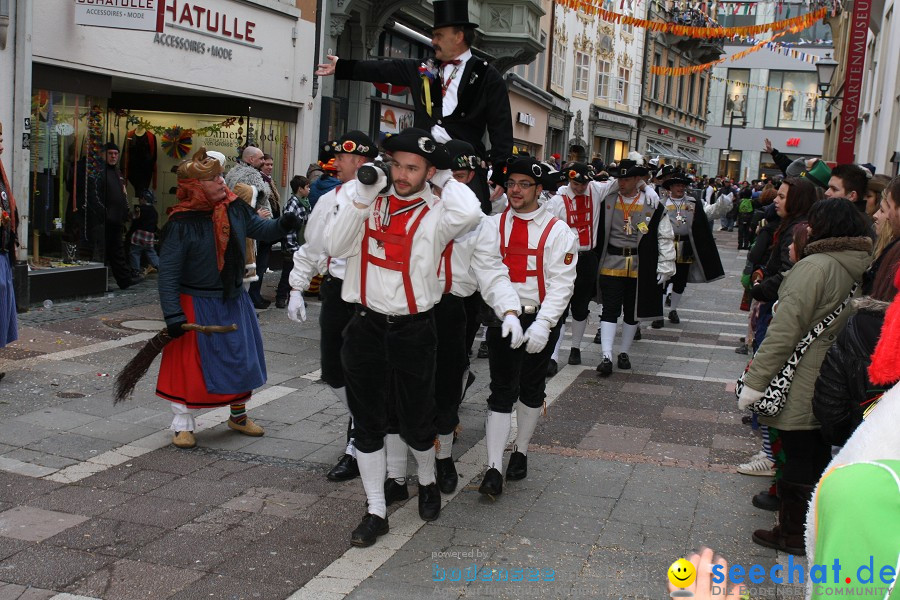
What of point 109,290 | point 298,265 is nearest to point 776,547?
point 298,265

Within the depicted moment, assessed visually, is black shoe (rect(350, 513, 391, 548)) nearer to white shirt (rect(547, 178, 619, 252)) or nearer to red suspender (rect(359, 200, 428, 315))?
red suspender (rect(359, 200, 428, 315))

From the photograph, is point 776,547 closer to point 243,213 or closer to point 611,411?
point 611,411

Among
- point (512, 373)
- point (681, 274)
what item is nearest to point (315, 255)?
point (512, 373)

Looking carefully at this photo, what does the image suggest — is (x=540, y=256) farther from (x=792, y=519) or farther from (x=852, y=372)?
(x=852, y=372)

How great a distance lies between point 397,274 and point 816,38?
4675cm

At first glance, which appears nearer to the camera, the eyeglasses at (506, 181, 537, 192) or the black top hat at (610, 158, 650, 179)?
the eyeglasses at (506, 181, 537, 192)

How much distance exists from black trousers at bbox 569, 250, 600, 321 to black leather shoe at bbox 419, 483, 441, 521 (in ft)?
13.4

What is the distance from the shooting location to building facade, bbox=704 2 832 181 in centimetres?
5347

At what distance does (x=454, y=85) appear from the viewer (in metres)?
5.67

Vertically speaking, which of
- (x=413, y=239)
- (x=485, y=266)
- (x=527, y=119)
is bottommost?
(x=485, y=266)

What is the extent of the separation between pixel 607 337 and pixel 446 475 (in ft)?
13.2

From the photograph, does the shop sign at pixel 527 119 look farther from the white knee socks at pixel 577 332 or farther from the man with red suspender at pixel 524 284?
the man with red suspender at pixel 524 284

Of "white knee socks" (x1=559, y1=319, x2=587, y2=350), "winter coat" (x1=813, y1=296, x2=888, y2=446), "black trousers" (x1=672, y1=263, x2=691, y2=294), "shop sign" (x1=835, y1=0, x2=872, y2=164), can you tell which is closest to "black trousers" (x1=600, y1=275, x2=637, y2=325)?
→ "white knee socks" (x1=559, y1=319, x2=587, y2=350)

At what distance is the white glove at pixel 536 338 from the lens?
187 inches
